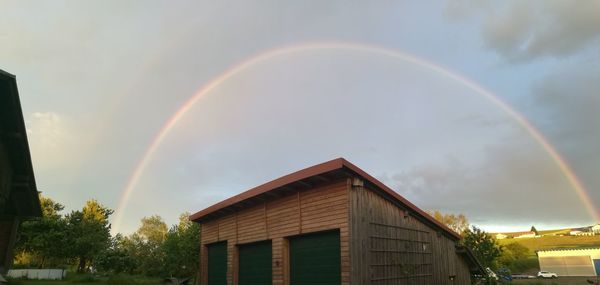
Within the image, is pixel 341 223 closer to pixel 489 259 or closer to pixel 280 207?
pixel 280 207

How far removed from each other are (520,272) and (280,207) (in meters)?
69.6

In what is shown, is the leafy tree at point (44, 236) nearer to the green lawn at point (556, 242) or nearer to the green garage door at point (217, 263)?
the green garage door at point (217, 263)

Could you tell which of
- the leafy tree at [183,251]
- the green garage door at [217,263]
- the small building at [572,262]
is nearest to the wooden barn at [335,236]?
the green garage door at [217,263]

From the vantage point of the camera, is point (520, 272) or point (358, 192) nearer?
point (358, 192)

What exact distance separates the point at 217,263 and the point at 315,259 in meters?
9.07

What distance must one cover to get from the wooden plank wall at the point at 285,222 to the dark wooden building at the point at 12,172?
8.15 m

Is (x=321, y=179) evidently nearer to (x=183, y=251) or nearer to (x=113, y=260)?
(x=183, y=251)


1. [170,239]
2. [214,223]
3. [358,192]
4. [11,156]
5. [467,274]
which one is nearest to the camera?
[358,192]

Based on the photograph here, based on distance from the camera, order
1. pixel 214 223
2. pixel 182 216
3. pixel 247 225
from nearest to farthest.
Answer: pixel 247 225, pixel 214 223, pixel 182 216

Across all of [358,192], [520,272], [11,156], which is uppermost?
[11,156]

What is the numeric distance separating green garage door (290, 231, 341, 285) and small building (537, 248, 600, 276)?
61.0 metres

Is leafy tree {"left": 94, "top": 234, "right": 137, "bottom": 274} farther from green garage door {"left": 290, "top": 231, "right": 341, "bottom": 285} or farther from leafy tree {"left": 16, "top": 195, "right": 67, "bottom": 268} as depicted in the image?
green garage door {"left": 290, "top": 231, "right": 341, "bottom": 285}

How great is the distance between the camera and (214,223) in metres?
22.3

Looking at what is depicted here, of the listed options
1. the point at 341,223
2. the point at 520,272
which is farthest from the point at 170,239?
the point at 520,272
